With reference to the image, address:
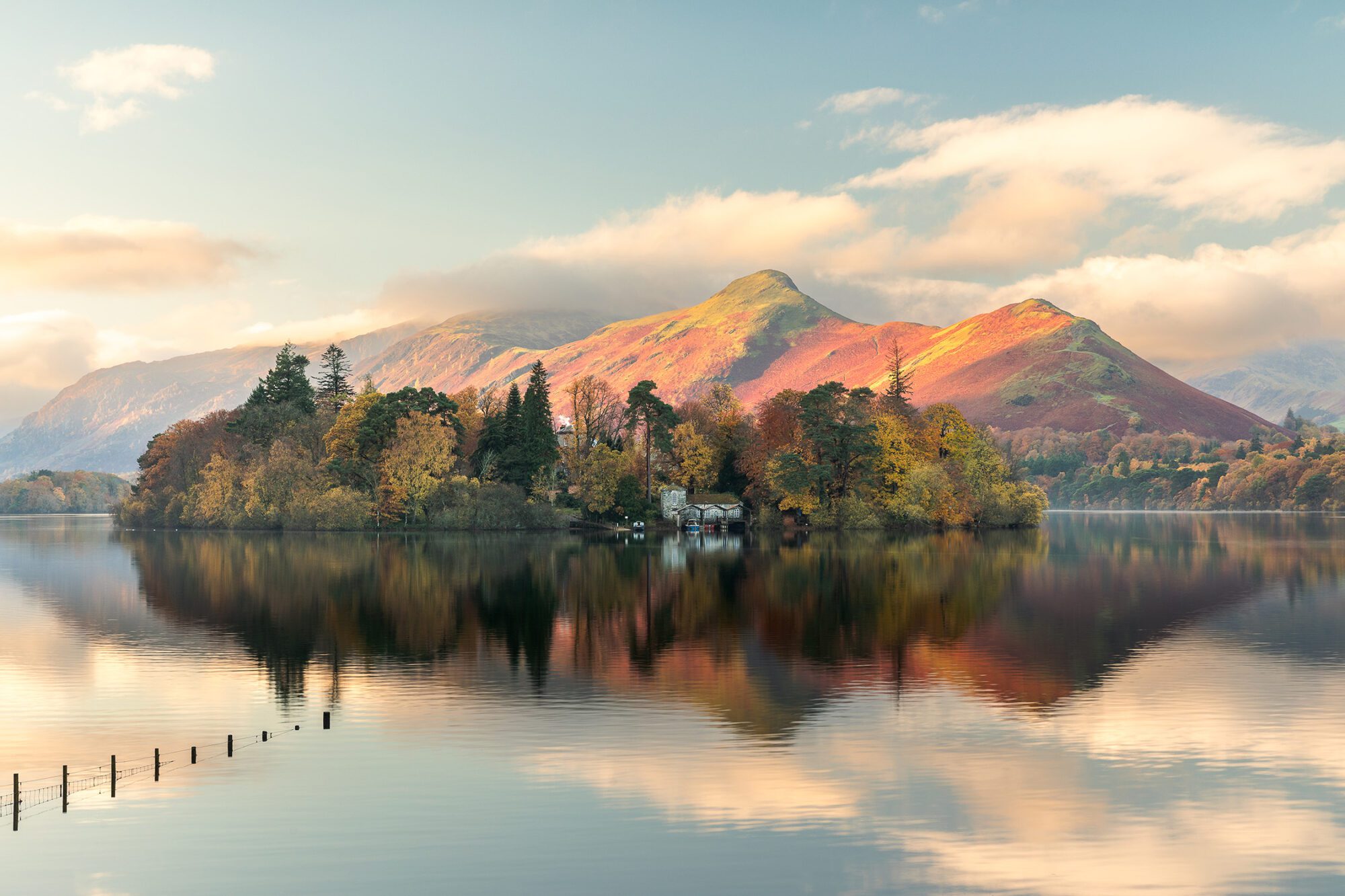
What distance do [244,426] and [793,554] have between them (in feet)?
341

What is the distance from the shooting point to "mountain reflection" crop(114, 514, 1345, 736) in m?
35.7

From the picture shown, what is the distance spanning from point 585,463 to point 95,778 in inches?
5061

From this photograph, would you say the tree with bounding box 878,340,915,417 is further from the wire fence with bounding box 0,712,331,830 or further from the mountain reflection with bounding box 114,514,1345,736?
the wire fence with bounding box 0,712,331,830

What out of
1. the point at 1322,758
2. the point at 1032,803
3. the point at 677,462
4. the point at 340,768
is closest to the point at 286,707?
the point at 340,768

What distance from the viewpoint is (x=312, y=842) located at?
19.3m

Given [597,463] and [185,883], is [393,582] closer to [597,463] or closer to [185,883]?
[185,883]

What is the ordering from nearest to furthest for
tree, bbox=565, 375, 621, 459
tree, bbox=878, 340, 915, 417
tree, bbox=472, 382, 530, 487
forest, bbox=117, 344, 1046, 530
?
forest, bbox=117, 344, 1046, 530 < tree, bbox=472, 382, 530, 487 < tree, bbox=878, 340, 915, 417 < tree, bbox=565, 375, 621, 459

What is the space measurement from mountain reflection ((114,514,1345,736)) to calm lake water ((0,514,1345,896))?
355 mm

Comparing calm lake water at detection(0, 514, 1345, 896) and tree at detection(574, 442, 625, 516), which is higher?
tree at detection(574, 442, 625, 516)

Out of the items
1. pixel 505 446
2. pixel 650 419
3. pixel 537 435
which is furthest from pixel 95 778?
pixel 650 419

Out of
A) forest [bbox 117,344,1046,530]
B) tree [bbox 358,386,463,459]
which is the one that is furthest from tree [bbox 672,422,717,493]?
tree [bbox 358,386,463,459]

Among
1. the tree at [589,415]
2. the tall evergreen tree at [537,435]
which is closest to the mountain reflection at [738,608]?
the tall evergreen tree at [537,435]

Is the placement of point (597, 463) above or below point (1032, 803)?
above

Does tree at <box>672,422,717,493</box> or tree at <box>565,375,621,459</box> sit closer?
tree at <box>672,422,717,493</box>
